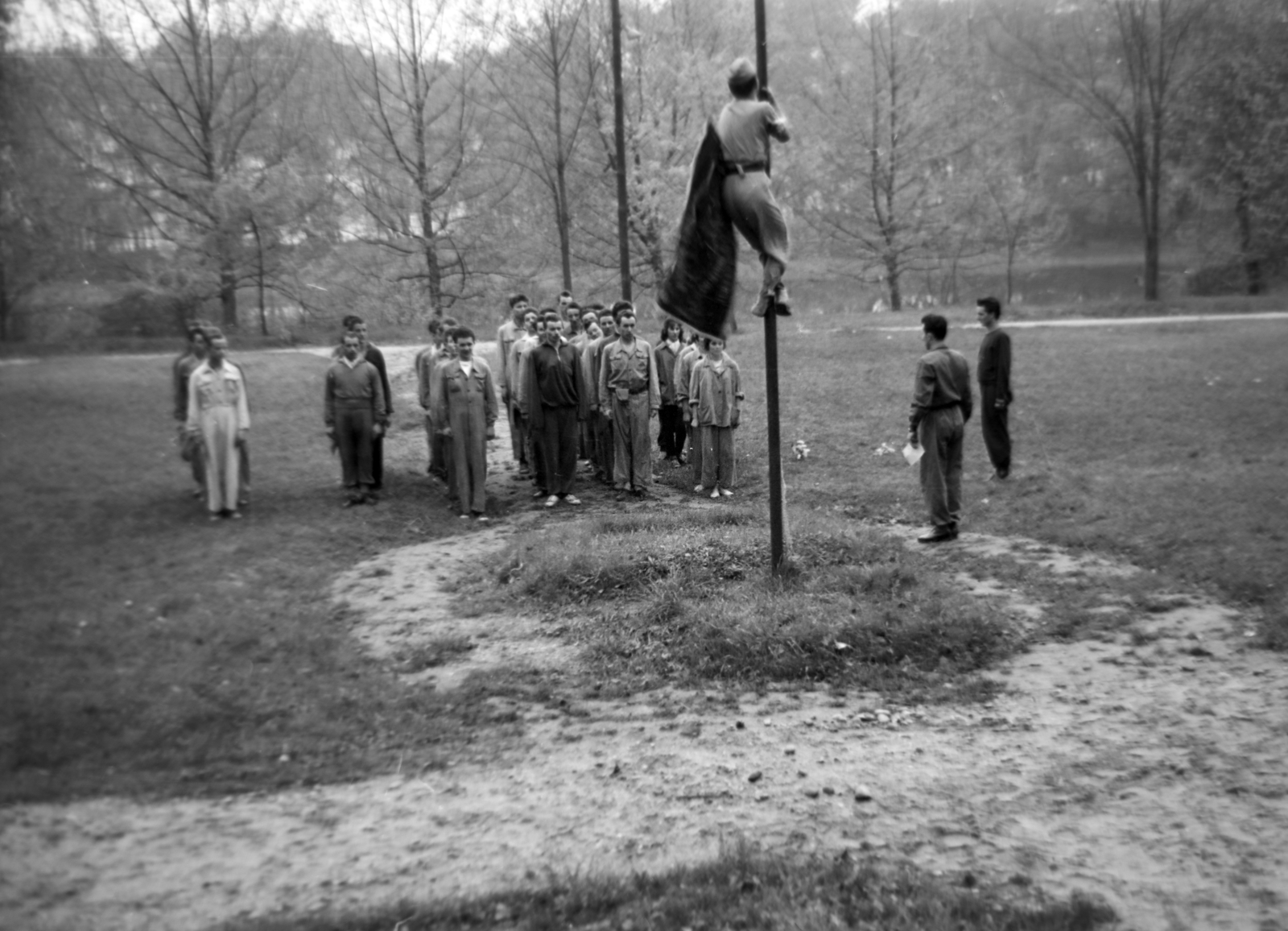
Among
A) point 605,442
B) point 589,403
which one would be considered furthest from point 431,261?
point 605,442

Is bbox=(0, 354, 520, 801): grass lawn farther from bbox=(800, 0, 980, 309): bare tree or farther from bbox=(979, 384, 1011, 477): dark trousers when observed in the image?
bbox=(800, 0, 980, 309): bare tree

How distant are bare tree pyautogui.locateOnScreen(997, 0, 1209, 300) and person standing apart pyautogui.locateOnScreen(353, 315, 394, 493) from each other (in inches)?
1168

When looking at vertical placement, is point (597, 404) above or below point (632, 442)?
above

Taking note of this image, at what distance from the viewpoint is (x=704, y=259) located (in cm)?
824

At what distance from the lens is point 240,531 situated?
7355 millimetres

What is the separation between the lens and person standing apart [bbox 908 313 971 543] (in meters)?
10.3

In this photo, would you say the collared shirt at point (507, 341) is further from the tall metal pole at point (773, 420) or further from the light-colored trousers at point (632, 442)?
the tall metal pole at point (773, 420)

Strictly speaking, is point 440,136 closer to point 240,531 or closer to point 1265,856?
point 240,531

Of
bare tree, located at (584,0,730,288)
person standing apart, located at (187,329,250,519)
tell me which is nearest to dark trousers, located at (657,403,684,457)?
person standing apart, located at (187,329,250,519)

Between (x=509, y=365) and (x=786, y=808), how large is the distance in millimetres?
11454

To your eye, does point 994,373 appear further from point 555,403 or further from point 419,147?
point 419,147

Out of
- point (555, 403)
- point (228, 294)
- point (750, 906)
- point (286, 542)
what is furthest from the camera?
point (555, 403)

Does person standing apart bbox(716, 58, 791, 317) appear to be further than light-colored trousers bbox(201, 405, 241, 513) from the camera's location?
Yes

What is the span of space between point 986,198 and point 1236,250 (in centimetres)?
824
